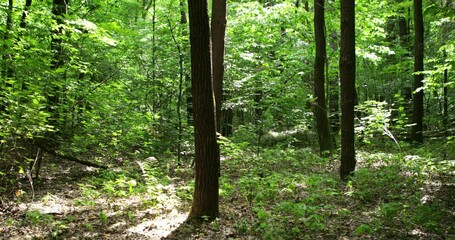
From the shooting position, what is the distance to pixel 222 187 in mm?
7875

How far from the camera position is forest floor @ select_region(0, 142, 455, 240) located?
17.3ft

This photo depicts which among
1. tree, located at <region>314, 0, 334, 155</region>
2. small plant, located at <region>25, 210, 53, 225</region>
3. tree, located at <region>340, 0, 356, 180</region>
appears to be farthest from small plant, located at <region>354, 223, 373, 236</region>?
tree, located at <region>314, 0, 334, 155</region>

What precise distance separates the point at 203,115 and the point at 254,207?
7.48ft

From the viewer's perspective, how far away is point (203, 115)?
5.43m

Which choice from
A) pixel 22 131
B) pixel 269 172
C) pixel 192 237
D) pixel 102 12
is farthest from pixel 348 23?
pixel 102 12

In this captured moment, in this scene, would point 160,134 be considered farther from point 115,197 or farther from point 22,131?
point 22,131

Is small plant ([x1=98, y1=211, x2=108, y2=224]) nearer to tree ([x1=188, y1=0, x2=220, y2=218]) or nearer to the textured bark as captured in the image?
tree ([x1=188, y1=0, x2=220, y2=218])

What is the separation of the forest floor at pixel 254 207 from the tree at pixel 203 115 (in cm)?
40

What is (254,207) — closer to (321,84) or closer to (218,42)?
(218,42)

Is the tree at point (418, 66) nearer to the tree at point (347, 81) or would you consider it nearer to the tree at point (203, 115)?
the tree at point (347, 81)

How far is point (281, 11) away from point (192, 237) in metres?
10.4

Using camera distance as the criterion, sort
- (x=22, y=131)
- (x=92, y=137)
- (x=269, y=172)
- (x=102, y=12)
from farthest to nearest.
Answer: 1. (x=102, y=12)
2. (x=269, y=172)
3. (x=92, y=137)
4. (x=22, y=131)

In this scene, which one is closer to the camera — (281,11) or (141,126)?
(141,126)

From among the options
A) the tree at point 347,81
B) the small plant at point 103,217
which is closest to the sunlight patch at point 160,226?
the small plant at point 103,217
